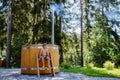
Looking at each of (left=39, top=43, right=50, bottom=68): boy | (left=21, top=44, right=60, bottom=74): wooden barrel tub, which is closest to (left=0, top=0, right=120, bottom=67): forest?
(left=21, top=44, right=60, bottom=74): wooden barrel tub

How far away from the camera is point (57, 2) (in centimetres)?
2645

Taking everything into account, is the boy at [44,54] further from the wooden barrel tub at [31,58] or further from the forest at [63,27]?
the forest at [63,27]

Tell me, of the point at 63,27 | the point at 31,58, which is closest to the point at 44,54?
the point at 31,58

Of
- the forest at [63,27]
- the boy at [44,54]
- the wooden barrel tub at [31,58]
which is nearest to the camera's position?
the boy at [44,54]

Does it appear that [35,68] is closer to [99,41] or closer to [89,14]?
[99,41]

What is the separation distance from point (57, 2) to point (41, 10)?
6.74ft

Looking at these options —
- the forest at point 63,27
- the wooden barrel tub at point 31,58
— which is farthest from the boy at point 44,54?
the forest at point 63,27

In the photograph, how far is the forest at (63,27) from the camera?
25594mm

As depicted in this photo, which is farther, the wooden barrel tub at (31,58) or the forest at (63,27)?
the forest at (63,27)

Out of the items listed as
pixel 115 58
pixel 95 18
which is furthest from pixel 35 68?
pixel 95 18

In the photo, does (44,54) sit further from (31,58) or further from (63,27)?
(63,27)

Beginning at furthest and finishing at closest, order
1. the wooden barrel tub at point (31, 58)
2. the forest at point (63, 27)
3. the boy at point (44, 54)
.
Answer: the forest at point (63, 27) → the wooden barrel tub at point (31, 58) → the boy at point (44, 54)

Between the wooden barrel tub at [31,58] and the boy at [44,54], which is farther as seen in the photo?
the wooden barrel tub at [31,58]

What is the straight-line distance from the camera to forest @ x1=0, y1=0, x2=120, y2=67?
2559 centimetres
